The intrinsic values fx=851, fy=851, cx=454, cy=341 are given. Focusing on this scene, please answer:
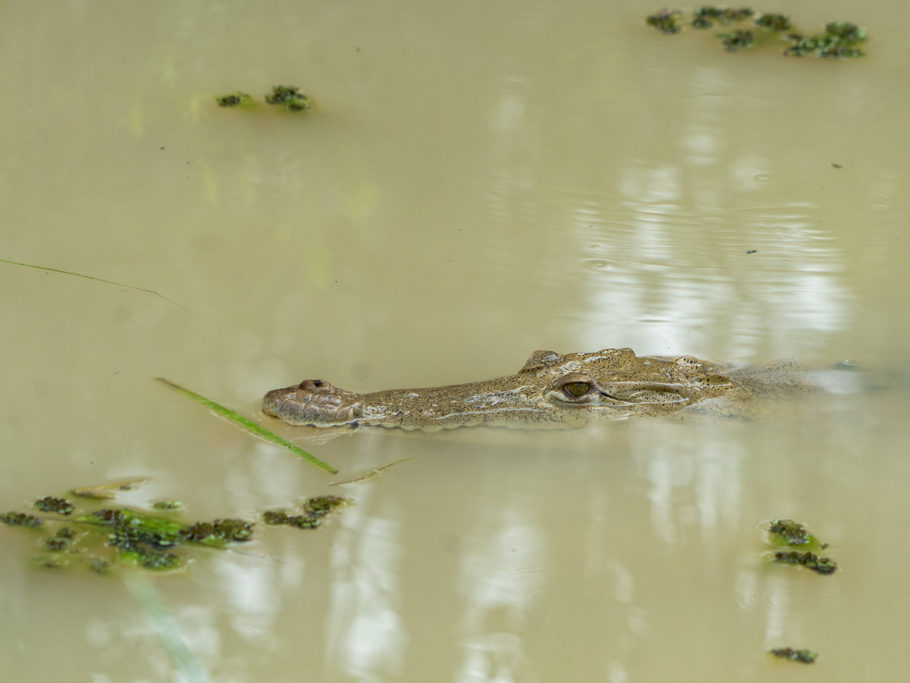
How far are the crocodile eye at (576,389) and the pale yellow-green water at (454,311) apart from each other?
0.23 meters

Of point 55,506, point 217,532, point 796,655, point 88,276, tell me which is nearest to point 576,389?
point 796,655

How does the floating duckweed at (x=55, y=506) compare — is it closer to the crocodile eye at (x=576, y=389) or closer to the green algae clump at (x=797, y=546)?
the crocodile eye at (x=576, y=389)

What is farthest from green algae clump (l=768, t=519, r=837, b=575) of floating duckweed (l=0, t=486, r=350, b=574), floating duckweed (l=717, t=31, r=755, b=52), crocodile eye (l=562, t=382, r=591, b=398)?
floating duckweed (l=717, t=31, r=755, b=52)

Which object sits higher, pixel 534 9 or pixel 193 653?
pixel 534 9

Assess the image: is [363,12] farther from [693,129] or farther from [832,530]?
[832,530]

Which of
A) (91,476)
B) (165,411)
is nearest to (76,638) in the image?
(91,476)

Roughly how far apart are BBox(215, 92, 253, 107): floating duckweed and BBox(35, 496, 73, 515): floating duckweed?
3.03m

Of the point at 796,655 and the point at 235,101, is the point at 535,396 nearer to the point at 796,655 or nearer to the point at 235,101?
the point at 796,655

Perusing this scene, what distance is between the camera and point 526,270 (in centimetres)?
479

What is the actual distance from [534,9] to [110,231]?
3616 millimetres

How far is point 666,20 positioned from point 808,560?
4309 millimetres

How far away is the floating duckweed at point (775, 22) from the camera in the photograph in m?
6.23

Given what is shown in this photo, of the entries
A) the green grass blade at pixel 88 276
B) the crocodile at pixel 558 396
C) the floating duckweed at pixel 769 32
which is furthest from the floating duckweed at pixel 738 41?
the green grass blade at pixel 88 276

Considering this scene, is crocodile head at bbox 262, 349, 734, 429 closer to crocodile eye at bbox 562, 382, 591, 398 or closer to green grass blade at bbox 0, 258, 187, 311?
crocodile eye at bbox 562, 382, 591, 398
